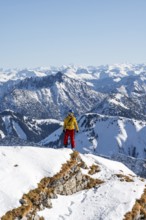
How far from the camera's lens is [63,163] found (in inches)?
1933

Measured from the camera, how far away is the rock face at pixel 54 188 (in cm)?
3878

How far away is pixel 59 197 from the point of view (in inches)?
1778

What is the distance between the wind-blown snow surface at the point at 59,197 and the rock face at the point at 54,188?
602 mm

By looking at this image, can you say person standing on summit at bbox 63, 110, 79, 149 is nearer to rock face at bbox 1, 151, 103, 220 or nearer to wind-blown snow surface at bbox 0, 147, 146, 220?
rock face at bbox 1, 151, 103, 220

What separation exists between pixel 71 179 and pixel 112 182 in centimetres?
482

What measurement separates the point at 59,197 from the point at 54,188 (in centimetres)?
112

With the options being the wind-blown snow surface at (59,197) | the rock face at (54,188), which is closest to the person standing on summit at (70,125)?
the rock face at (54,188)

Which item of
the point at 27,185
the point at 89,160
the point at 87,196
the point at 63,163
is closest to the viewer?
the point at 27,185

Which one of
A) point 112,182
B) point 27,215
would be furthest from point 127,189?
point 27,215

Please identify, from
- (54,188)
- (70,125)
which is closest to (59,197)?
(54,188)

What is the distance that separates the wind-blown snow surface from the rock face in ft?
1.97

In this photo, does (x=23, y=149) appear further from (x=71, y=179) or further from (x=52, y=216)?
(x=52, y=216)

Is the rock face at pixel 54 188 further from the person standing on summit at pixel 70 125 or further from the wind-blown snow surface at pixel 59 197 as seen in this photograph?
the person standing on summit at pixel 70 125

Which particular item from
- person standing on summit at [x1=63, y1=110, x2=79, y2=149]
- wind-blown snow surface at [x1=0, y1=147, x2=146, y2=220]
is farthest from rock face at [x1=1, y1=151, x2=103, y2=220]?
person standing on summit at [x1=63, y1=110, x2=79, y2=149]
